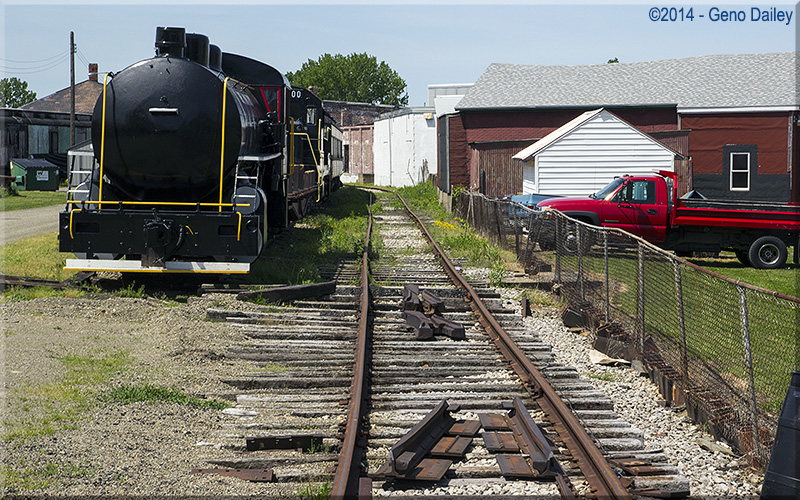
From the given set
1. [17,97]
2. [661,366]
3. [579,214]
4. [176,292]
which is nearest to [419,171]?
[579,214]

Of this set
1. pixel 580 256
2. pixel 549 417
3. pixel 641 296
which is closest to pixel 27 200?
pixel 580 256

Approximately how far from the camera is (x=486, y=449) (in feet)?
19.7

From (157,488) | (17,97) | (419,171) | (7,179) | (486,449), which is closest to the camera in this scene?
(157,488)

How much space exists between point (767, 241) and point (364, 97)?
382 ft

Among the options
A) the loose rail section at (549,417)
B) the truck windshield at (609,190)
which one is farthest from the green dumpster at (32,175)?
the loose rail section at (549,417)

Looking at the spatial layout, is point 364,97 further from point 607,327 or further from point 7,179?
point 607,327

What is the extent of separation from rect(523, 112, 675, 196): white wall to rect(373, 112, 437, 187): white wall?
1095 inches

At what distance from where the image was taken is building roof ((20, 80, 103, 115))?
221 feet

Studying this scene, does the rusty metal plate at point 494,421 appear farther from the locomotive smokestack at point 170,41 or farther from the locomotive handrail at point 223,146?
the locomotive smokestack at point 170,41

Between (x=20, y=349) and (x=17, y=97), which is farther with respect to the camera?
(x=17, y=97)

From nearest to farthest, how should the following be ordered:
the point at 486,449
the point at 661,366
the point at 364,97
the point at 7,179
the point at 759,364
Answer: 1. the point at 486,449
2. the point at 661,366
3. the point at 759,364
4. the point at 7,179
5. the point at 364,97

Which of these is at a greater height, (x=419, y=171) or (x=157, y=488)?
(x=419, y=171)

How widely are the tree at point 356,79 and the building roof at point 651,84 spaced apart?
95021 mm

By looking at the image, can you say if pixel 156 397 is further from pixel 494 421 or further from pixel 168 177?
pixel 168 177
